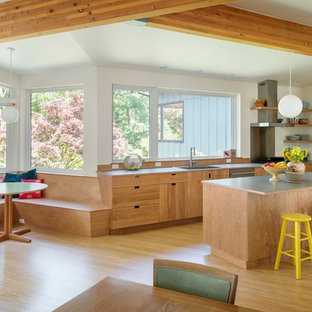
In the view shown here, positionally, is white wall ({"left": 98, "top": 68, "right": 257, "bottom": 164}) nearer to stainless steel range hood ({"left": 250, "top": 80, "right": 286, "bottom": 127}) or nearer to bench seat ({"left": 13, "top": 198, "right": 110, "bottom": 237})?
stainless steel range hood ({"left": 250, "top": 80, "right": 286, "bottom": 127})

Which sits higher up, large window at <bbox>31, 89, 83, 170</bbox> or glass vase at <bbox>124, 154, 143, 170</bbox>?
large window at <bbox>31, 89, 83, 170</bbox>

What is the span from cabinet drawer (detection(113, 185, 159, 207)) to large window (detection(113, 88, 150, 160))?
2.53 feet

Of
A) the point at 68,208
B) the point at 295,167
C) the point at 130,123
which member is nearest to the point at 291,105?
the point at 295,167

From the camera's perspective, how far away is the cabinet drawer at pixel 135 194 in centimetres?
434

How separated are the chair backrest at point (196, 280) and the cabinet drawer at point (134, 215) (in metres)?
3.03

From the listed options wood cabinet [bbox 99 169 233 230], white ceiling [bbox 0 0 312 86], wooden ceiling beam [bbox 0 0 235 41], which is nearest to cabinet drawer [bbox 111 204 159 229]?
wood cabinet [bbox 99 169 233 230]

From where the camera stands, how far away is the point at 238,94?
237 inches

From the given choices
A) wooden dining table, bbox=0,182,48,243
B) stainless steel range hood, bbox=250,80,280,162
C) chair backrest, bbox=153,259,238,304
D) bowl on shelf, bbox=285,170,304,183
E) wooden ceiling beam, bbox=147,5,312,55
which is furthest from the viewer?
stainless steel range hood, bbox=250,80,280,162

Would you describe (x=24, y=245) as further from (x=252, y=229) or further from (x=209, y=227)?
(x=252, y=229)

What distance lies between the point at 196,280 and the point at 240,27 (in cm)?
294

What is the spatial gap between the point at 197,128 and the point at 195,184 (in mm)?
1342

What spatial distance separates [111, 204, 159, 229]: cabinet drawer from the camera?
4336 millimetres

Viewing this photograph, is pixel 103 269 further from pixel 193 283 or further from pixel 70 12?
pixel 70 12

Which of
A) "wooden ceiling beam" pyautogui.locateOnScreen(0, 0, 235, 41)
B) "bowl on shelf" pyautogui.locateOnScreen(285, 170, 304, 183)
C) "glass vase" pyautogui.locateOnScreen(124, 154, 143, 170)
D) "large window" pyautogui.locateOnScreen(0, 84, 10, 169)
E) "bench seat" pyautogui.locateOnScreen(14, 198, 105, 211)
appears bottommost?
"bench seat" pyautogui.locateOnScreen(14, 198, 105, 211)
